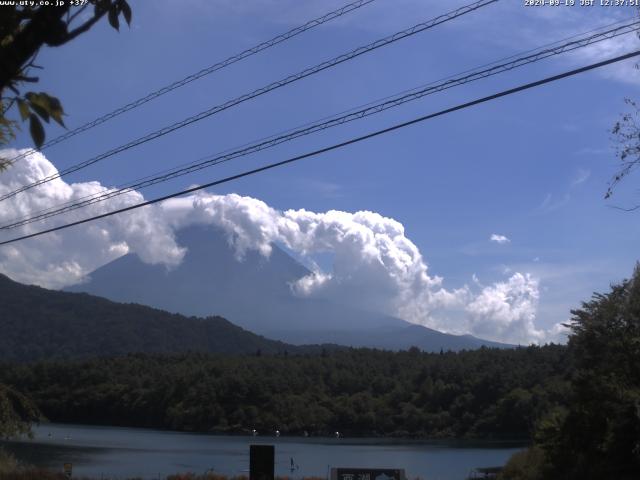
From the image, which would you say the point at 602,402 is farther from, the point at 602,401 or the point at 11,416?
the point at 11,416

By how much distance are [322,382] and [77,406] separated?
30747mm

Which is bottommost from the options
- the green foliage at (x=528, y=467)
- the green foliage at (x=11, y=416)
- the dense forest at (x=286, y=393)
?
the green foliage at (x=528, y=467)

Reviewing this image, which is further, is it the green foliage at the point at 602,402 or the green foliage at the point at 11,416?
the green foliage at the point at 11,416

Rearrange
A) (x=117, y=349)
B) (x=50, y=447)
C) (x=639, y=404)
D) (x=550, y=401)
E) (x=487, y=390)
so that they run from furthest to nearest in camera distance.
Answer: (x=117, y=349) < (x=487, y=390) < (x=50, y=447) < (x=550, y=401) < (x=639, y=404)

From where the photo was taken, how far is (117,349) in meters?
198

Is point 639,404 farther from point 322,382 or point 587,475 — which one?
point 322,382

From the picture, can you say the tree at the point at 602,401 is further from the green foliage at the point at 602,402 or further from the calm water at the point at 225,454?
the calm water at the point at 225,454

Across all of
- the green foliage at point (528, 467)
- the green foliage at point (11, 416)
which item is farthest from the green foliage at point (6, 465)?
the green foliage at point (528, 467)

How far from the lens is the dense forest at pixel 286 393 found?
281 feet

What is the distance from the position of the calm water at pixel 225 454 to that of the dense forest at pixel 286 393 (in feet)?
16.7

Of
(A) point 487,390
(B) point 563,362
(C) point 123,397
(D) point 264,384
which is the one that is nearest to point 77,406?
(C) point 123,397

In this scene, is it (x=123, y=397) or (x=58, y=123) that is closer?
(x=58, y=123)

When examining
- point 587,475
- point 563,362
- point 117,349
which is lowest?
point 587,475

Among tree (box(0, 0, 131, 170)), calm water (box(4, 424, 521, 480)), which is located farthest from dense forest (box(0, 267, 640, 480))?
tree (box(0, 0, 131, 170))
